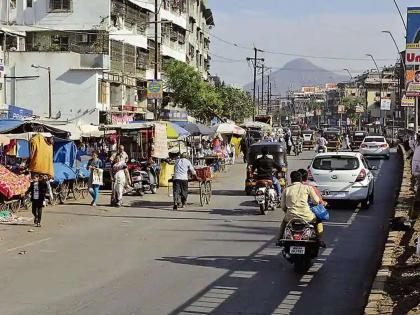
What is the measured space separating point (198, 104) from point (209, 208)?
115 feet

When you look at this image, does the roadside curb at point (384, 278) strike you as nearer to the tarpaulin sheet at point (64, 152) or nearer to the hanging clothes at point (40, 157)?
the hanging clothes at point (40, 157)

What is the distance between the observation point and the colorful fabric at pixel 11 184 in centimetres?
1767

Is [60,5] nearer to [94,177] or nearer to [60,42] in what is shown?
[60,42]

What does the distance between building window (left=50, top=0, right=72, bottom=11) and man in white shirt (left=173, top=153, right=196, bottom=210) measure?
28.5 metres

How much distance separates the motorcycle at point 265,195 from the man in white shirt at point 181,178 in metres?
2.27

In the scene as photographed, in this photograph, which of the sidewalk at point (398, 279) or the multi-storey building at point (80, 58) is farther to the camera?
the multi-storey building at point (80, 58)

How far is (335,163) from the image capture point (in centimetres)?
2056

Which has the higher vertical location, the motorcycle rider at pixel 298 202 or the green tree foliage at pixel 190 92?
the green tree foliage at pixel 190 92

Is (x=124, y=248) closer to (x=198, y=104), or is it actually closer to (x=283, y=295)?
(x=283, y=295)

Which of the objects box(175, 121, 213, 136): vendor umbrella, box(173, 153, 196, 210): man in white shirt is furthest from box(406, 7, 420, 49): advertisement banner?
box(175, 121, 213, 136): vendor umbrella

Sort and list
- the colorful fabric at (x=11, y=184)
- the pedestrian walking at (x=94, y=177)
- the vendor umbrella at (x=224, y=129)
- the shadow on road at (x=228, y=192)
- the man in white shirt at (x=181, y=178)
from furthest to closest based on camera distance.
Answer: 1. the vendor umbrella at (x=224, y=129)
2. the shadow on road at (x=228, y=192)
3. the pedestrian walking at (x=94, y=177)
4. the man in white shirt at (x=181, y=178)
5. the colorful fabric at (x=11, y=184)

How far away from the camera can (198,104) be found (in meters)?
55.3

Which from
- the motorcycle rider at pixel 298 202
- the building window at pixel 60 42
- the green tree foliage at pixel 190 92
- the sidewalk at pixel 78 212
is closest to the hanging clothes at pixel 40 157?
the sidewalk at pixel 78 212

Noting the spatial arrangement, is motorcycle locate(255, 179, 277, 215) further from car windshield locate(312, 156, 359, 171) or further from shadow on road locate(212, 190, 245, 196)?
Answer: shadow on road locate(212, 190, 245, 196)
